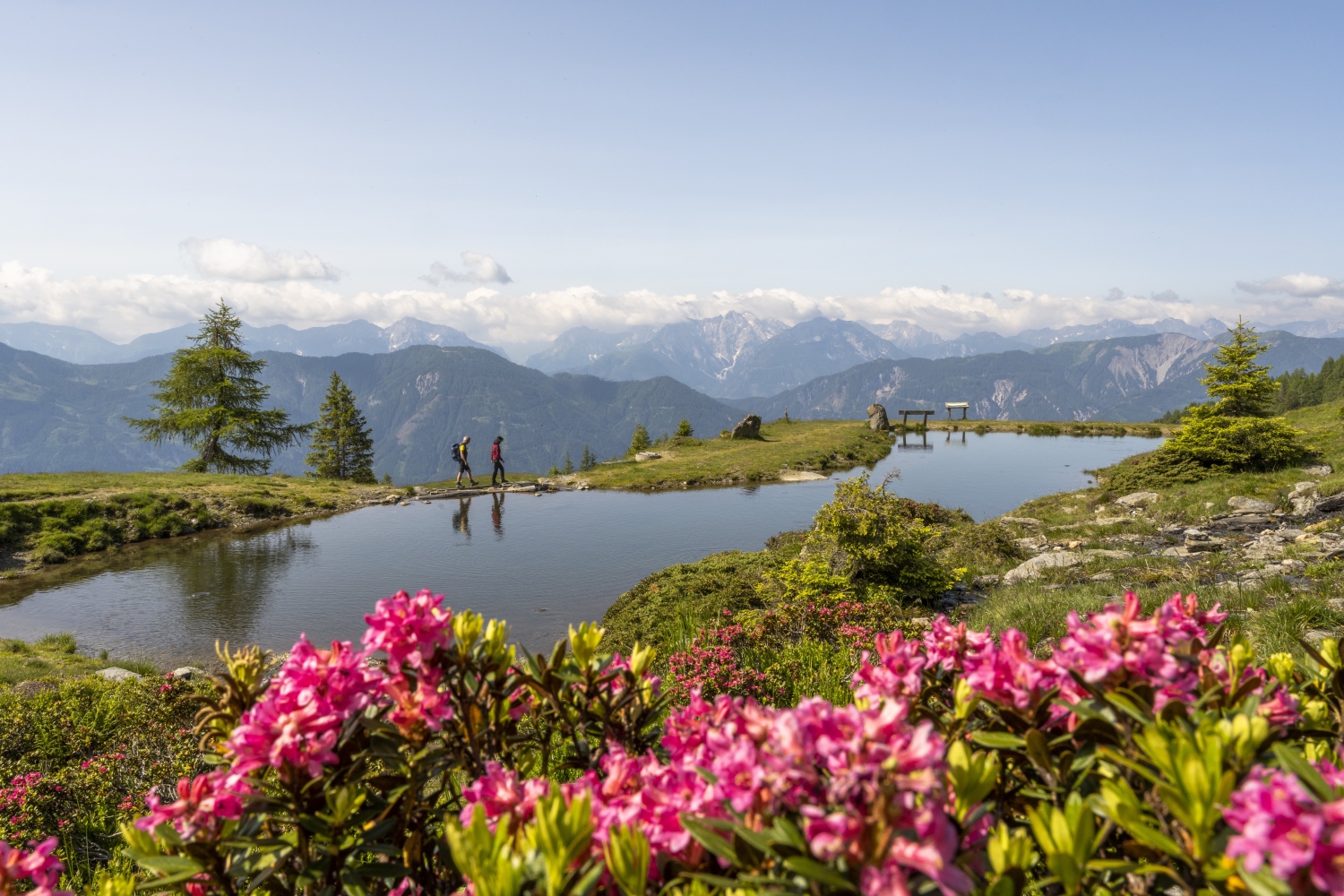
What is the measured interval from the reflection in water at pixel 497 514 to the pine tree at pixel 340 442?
1080 inches

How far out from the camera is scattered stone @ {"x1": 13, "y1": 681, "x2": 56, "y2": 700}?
7113mm

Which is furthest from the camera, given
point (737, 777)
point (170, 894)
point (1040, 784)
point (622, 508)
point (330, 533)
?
point (622, 508)

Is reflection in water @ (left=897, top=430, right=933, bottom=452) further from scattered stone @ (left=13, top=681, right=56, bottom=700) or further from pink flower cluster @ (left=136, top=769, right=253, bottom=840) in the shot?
pink flower cluster @ (left=136, top=769, right=253, bottom=840)

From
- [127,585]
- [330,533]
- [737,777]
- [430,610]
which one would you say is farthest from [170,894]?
[330,533]

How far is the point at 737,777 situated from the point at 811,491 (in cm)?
2419

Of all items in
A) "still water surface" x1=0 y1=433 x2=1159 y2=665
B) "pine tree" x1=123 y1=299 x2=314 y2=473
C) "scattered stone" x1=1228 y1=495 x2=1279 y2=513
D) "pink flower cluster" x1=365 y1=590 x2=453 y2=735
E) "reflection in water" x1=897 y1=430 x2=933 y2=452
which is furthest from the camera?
"reflection in water" x1=897 y1=430 x2=933 y2=452

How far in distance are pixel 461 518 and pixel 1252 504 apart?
20.4m

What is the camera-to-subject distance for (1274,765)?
5.08 feet

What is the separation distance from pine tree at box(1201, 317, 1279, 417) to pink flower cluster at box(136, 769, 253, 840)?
23.8 metres

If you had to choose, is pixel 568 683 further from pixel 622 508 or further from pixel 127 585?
pixel 622 508

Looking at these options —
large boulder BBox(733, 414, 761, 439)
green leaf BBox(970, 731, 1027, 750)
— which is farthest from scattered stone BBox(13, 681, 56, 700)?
large boulder BBox(733, 414, 761, 439)

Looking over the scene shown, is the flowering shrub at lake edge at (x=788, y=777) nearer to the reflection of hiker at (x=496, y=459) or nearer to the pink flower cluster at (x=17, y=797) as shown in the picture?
the pink flower cluster at (x=17, y=797)

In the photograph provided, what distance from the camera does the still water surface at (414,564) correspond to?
37.0ft

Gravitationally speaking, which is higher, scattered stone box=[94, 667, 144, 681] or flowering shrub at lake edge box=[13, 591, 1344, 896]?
flowering shrub at lake edge box=[13, 591, 1344, 896]
